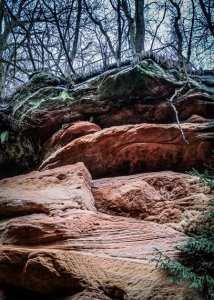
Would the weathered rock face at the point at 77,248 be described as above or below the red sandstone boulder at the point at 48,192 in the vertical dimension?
below

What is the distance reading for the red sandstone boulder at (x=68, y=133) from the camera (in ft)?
21.6

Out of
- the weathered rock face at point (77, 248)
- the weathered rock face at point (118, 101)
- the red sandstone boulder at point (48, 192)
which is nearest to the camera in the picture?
the weathered rock face at point (77, 248)

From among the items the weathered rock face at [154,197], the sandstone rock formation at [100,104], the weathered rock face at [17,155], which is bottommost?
the weathered rock face at [154,197]

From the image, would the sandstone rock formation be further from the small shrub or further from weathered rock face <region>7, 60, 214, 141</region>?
the small shrub

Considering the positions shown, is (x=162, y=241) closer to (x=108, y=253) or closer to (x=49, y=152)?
(x=108, y=253)

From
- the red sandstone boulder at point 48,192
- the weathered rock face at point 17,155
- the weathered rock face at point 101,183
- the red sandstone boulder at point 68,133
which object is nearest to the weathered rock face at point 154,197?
the weathered rock face at point 101,183

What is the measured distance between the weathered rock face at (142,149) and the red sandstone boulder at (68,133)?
536 mm

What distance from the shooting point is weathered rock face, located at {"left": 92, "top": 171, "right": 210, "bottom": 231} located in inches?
167

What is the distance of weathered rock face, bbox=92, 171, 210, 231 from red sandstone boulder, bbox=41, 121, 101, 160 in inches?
72.8

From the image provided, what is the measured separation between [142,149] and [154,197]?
1416 millimetres

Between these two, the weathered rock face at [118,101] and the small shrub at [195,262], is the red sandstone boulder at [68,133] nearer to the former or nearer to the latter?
the weathered rock face at [118,101]

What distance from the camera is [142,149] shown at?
573cm

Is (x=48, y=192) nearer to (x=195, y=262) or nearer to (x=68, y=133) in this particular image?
(x=68, y=133)

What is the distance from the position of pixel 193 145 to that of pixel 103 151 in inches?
82.5
